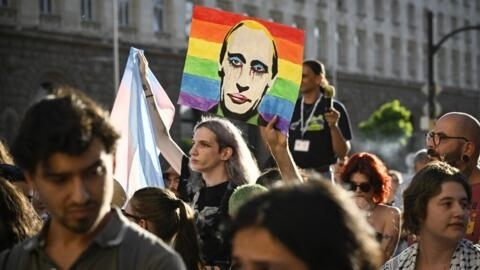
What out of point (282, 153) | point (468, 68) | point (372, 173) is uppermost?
point (468, 68)

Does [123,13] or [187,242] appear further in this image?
[123,13]

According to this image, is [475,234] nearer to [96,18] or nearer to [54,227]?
[54,227]

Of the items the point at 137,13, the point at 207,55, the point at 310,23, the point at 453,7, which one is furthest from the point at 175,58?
the point at 207,55

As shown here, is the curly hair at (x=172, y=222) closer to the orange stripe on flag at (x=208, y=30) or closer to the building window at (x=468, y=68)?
the orange stripe on flag at (x=208, y=30)

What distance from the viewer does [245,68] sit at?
25.6ft

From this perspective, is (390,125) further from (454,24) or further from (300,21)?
(454,24)

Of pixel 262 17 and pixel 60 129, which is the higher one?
pixel 262 17

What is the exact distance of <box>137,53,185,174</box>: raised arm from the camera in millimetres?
8477

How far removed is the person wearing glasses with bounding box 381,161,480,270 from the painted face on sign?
172 cm

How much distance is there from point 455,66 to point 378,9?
388 inches

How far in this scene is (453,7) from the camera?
7138 cm

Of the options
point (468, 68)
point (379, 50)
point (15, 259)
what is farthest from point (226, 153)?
point (468, 68)

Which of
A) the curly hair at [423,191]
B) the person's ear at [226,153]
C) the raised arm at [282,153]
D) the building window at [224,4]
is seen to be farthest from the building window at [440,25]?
the curly hair at [423,191]

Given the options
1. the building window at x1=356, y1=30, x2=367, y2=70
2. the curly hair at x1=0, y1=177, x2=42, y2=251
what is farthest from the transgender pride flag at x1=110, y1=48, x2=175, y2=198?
the building window at x1=356, y1=30, x2=367, y2=70
